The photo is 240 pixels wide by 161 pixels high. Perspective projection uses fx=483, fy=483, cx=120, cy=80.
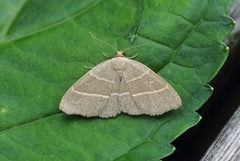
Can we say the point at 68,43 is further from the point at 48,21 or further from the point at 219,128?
the point at 219,128

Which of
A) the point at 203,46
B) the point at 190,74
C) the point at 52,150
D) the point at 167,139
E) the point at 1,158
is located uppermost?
the point at 203,46

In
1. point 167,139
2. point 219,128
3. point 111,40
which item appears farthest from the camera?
point 219,128

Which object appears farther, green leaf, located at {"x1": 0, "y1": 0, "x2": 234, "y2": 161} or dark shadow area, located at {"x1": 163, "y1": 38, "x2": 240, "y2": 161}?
dark shadow area, located at {"x1": 163, "y1": 38, "x2": 240, "y2": 161}

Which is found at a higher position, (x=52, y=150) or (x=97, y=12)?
(x=97, y=12)

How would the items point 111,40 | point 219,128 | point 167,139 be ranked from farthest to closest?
point 219,128
point 111,40
point 167,139

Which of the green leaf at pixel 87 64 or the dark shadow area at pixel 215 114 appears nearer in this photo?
the green leaf at pixel 87 64

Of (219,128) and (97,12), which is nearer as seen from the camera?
(97,12)

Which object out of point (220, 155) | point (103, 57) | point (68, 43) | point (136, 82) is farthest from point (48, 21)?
point (220, 155)

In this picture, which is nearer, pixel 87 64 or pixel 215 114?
pixel 87 64
